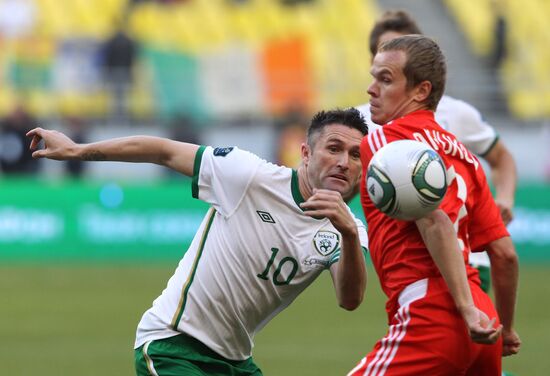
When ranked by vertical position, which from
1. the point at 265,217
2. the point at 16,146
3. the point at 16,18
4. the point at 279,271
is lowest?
the point at 279,271

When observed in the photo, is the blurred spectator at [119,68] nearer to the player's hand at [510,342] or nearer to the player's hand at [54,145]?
the player's hand at [54,145]

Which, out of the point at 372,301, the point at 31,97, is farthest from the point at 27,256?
the point at 372,301

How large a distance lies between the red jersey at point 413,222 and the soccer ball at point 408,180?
14cm

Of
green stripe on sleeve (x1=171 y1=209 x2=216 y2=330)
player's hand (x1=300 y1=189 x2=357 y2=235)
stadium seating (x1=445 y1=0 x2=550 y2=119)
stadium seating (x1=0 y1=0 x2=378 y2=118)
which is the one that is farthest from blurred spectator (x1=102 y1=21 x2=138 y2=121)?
player's hand (x1=300 y1=189 x2=357 y2=235)

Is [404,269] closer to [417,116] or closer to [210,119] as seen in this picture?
[417,116]

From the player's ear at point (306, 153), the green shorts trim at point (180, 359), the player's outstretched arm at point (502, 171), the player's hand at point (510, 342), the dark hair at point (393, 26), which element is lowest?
the green shorts trim at point (180, 359)

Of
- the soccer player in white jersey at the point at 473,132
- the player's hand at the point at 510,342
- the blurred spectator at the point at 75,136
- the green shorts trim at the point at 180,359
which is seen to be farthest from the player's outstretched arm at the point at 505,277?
the blurred spectator at the point at 75,136

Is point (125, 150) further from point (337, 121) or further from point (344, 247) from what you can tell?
point (344, 247)

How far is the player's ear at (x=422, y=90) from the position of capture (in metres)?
4.80

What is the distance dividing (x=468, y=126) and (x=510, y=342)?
2.77 metres

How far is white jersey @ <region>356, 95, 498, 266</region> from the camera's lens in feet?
24.5

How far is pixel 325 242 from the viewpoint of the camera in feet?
17.4

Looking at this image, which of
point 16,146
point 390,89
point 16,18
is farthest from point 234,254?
point 16,18

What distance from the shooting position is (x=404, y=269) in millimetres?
4746
